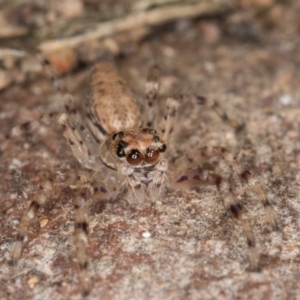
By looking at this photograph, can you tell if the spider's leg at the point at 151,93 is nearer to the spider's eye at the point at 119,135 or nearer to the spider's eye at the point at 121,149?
the spider's eye at the point at 119,135

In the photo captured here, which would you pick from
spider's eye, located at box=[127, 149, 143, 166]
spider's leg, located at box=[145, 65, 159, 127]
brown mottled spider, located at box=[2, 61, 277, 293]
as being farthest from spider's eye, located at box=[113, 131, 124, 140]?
spider's leg, located at box=[145, 65, 159, 127]

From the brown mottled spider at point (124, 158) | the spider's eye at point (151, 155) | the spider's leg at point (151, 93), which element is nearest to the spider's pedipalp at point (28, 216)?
the brown mottled spider at point (124, 158)

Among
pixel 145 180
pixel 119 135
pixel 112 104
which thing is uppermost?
pixel 112 104

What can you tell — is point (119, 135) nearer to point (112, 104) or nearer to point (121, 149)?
point (121, 149)

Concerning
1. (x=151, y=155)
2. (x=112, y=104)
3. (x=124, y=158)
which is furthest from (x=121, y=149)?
(x=112, y=104)

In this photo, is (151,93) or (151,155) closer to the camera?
(151,155)

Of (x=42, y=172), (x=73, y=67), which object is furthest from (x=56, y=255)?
(x=73, y=67)

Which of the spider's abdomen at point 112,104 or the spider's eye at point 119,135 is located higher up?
the spider's abdomen at point 112,104
